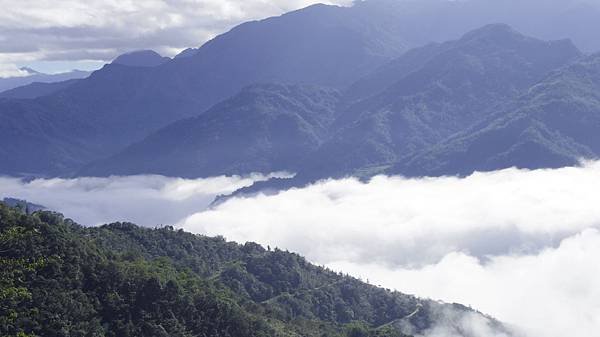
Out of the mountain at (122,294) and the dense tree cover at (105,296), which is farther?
the mountain at (122,294)

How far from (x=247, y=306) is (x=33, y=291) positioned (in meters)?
41.0

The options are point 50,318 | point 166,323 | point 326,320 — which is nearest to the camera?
point 50,318

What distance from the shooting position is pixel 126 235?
172 m

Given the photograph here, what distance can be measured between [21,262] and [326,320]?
74587 millimetres

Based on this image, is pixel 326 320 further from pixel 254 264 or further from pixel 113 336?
pixel 113 336

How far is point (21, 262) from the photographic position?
106m

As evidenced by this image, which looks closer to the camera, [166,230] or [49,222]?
[49,222]

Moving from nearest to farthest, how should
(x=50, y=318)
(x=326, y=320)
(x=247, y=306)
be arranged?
(x=50, y=318) → (x=247, y=306) → (x=326, y=320)

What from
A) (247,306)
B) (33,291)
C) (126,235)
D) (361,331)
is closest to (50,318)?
(33,291)

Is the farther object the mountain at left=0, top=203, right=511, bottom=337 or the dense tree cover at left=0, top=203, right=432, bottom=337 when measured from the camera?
the mountain at left=0, top=203, right=511, bottom=337

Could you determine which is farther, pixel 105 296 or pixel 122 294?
pixel 122 294

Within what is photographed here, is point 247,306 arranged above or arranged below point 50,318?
above

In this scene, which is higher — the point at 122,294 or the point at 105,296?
the point at 122,294

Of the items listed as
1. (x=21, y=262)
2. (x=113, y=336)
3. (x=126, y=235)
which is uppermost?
(x=126, y=235)
